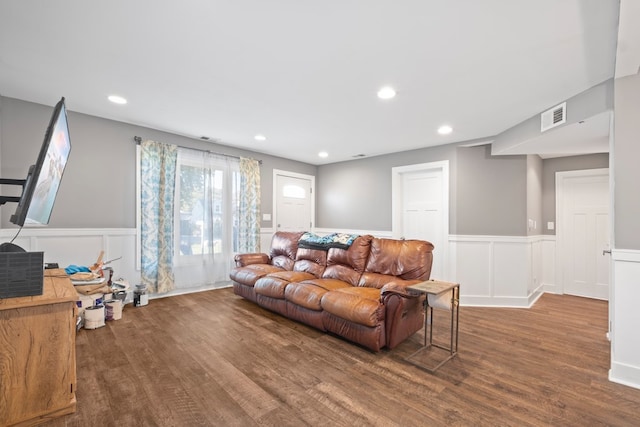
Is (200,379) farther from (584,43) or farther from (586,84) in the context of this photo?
(586,84)

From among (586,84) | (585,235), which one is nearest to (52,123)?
(586,84)

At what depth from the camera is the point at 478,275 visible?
13.6 ft

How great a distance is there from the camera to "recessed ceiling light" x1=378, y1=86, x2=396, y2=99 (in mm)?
2662

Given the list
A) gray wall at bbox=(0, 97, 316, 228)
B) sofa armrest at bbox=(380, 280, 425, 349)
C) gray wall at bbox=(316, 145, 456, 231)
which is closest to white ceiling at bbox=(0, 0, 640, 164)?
gray wall at bbox=(0, 97, 316, 228)

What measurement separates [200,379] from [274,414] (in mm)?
707

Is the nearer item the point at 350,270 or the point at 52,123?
the point at 52,123

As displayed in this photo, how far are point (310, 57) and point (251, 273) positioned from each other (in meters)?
2.78

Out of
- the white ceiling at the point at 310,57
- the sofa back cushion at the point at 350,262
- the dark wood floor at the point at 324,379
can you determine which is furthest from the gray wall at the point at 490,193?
the sofa back cushion at the point at 350,262

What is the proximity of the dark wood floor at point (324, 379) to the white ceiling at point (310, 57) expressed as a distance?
94.9 inches

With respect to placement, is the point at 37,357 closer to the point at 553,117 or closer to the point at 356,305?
the point at 356,305

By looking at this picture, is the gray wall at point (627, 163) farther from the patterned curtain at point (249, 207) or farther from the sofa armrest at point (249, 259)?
the patterned curtain at point (249, 207)

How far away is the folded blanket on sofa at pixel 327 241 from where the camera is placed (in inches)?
143

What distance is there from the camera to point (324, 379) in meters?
2.13

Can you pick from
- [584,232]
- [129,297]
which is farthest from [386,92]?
[584,232]
